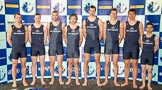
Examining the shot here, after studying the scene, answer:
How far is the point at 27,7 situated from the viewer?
549cm

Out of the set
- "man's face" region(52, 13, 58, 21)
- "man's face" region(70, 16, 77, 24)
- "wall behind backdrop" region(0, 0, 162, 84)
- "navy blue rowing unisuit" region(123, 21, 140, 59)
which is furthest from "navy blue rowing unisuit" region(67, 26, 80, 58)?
"navy blue rowing unisuit" region(123, 21, 140, 59)

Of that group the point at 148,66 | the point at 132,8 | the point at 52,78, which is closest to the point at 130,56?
the point at 148,66

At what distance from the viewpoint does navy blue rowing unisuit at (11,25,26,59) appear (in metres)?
4.98

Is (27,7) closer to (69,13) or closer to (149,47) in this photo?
(69,13)

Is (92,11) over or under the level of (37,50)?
over

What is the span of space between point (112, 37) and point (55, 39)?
125cm

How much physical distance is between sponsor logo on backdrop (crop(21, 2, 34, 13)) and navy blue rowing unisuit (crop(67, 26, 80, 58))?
109 centimetres

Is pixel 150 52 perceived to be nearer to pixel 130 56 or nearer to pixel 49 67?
pixel 130 56

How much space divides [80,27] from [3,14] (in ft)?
5.66

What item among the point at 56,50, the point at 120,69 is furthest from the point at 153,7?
the point at 56,50

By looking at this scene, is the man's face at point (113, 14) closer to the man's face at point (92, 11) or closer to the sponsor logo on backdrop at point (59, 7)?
the man's face at point (92, 11)

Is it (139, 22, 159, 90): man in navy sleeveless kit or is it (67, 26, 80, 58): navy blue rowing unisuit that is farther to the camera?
(67, 26, 80, 58): navy blue rowing unisuit

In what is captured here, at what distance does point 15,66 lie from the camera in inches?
199

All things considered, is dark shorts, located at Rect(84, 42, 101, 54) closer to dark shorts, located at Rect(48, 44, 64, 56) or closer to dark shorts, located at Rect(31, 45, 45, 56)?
dark shorts, located at Rect(48, 44, 64, 56)
